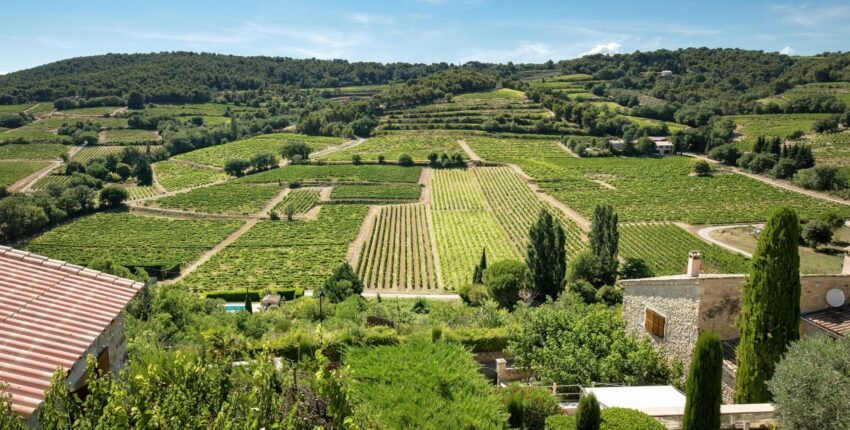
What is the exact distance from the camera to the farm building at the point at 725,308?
14.8 meters

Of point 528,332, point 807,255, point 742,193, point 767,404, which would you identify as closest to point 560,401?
point 528,332

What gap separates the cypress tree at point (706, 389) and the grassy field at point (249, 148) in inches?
4311

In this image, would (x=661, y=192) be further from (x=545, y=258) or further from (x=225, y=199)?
(x=225, y=199)

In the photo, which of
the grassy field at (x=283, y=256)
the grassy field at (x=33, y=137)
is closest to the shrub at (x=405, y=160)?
the grassy field at (x=283, y=256)

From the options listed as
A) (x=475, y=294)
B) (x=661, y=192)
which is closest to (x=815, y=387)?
(x=475, y=294)

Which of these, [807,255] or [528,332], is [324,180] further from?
[528,332]

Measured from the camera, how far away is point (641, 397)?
14.3 meters

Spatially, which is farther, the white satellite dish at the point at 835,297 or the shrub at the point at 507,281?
the shrub at the point at 507,281

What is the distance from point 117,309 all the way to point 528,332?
44.1ft

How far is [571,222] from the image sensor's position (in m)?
64.8

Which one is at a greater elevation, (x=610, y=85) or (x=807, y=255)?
(x=610, y=85)

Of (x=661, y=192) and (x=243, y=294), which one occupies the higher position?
(x=661, y=192)

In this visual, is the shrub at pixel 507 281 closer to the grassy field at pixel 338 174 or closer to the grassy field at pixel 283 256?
the grassy field at pixel 283 256

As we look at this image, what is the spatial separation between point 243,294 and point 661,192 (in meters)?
64.1
